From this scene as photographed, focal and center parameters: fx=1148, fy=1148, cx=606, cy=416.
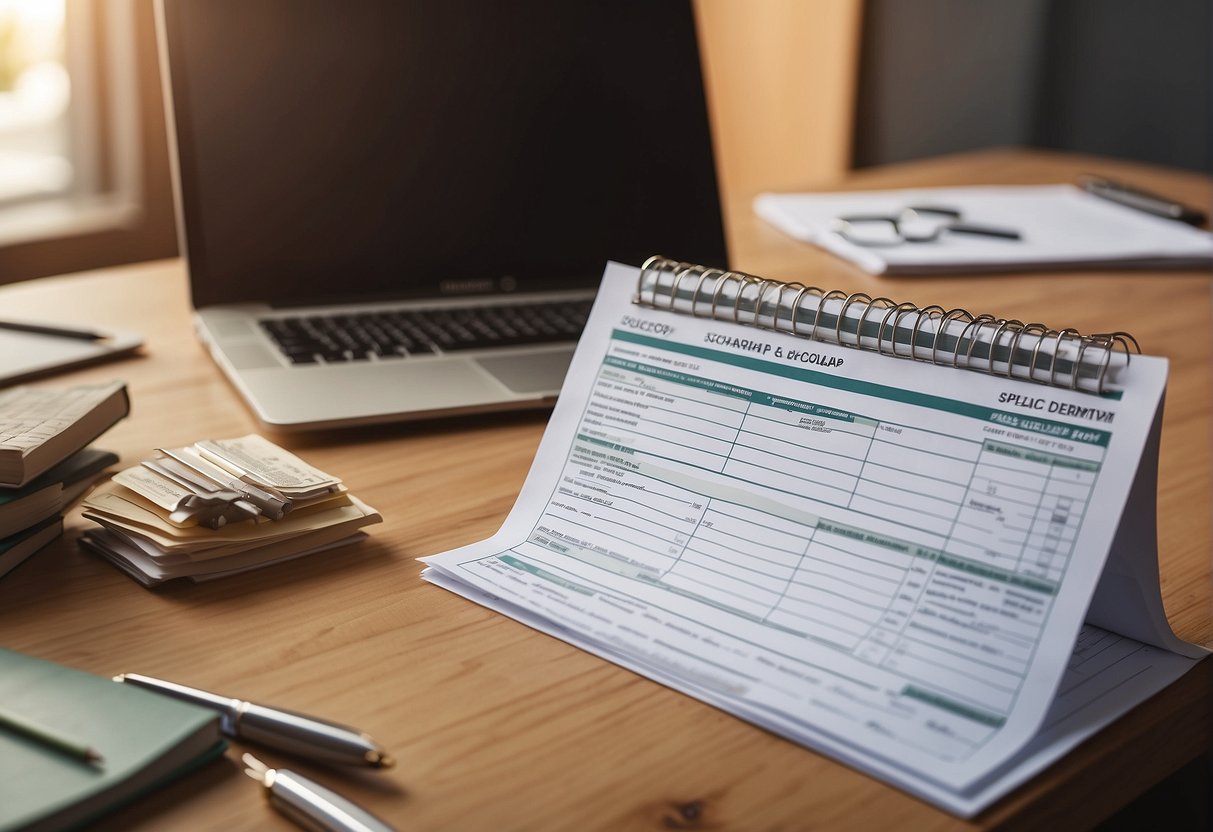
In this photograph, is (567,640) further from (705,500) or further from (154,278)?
(154,278)

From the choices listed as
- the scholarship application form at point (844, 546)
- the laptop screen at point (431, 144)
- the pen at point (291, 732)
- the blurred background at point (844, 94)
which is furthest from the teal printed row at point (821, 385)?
the blurred background at point (844, 94)

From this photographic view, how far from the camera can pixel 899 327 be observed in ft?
1.84

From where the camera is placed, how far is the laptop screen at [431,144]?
0.95 metres

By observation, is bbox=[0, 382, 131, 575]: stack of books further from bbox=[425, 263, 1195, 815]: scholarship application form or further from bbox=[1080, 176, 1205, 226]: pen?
bbox=[1080, 176, 1205, 226]: pen

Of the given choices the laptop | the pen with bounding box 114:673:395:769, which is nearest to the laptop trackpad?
the laptop

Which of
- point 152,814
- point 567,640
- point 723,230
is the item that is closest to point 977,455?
point 567,640

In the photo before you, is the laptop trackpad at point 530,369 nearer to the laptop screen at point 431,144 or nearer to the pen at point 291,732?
the laptop screen at point 431,144

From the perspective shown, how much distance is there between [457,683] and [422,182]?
2.03 feet

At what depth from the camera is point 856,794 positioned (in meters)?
0.44

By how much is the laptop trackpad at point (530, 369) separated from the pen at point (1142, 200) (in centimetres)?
95

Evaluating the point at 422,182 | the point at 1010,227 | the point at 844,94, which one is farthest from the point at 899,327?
the point at 844,94

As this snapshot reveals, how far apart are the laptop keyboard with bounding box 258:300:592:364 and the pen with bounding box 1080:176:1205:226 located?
0.89m

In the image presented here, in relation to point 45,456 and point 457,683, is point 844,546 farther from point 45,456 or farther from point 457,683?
point 45,456

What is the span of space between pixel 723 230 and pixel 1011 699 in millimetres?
752
